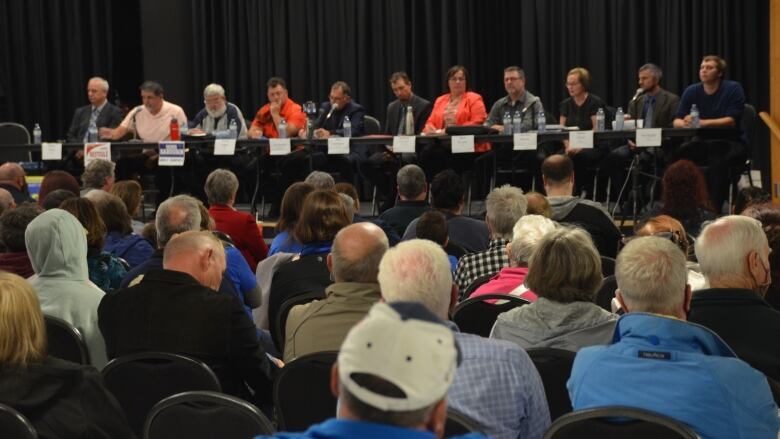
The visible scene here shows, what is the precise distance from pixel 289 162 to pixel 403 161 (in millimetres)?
1082

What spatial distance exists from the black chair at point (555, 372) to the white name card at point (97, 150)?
7111 millimetres

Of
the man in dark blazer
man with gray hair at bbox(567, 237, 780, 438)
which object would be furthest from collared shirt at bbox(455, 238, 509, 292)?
the man in dark blazer

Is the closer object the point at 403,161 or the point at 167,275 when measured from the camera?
the point at 167,275

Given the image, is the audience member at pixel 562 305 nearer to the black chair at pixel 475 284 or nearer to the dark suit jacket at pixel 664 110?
the black chair at pixel 475 284

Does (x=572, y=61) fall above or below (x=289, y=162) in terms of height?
above

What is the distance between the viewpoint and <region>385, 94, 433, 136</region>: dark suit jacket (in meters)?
9.73

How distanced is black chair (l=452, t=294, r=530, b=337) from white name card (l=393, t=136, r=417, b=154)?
202 inches

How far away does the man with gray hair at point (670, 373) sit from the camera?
2256mm

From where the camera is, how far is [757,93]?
33.9 feet

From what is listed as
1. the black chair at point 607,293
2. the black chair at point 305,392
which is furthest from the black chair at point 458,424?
the black chair at point 607,293

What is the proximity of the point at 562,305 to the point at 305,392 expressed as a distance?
2.42ft

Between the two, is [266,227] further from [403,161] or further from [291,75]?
[291,75]

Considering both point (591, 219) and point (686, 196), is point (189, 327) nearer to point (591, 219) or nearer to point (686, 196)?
point (591, 219)

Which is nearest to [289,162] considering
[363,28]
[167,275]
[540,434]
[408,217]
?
[363,28]
